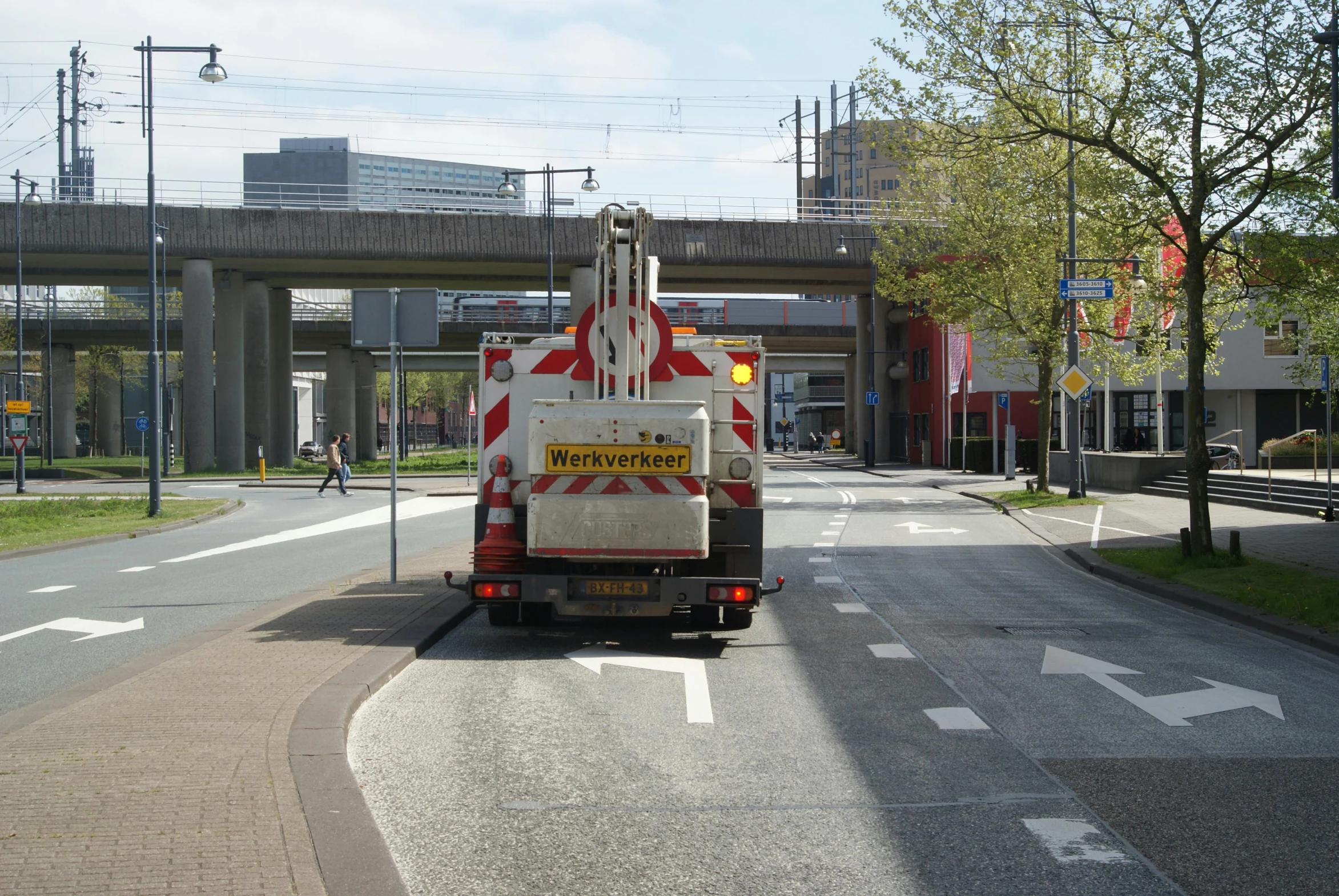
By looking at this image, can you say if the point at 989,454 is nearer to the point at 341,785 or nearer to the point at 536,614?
the point at 536,614

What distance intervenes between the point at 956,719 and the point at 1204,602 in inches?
253

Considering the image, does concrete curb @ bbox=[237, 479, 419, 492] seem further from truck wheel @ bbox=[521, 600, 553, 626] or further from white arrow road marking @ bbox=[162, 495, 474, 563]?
truck wheel @ bbox=[521, 600, 553, 626]

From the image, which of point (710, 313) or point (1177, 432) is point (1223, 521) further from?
point (710, 313)

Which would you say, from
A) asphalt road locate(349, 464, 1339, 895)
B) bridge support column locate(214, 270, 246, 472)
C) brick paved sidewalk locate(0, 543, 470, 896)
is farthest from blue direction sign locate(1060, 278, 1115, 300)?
bridge support column locate(214, 270, 246, 472)

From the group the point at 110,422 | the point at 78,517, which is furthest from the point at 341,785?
the point at 110,422

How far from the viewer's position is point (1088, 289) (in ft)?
78.2

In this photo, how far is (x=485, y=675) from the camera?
8555 mm

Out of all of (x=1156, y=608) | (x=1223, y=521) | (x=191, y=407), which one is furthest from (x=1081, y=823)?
(x=191, y=407)

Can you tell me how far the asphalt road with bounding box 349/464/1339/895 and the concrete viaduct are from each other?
114 ft

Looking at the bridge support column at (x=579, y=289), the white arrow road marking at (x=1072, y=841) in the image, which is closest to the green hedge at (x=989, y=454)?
the bridge support column at (x=579, y=289)

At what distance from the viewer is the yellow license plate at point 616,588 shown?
9.02 metres

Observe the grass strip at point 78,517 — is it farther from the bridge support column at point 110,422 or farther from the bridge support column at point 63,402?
the bridge support column at point 110,422

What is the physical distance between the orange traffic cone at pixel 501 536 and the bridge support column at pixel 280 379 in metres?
52.3

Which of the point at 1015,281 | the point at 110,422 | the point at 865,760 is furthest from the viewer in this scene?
the point at 110,422
